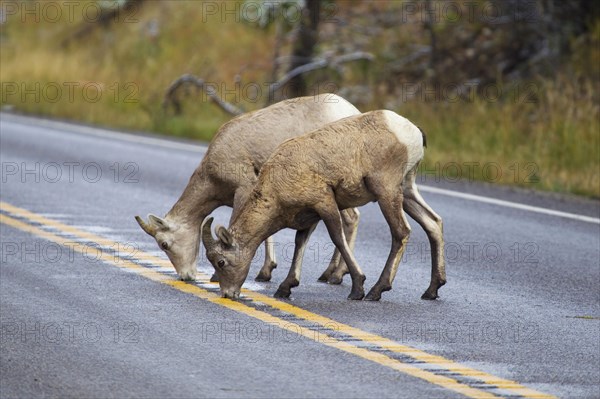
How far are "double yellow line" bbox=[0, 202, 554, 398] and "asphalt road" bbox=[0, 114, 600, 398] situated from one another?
17 millimetres

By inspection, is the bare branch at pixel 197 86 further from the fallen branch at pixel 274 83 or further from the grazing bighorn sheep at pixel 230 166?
the grazing bighorn sheep at pixel 230 166

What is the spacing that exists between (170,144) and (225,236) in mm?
10202

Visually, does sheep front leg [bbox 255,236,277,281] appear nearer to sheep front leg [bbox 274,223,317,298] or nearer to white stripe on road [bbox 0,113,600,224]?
sheep front leg [bbox 274,223,317,298]

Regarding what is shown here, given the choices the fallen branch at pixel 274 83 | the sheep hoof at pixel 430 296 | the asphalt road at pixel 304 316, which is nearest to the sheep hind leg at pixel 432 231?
the sheep hoof at pixel 430 296

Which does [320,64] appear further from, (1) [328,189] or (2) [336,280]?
(1) [328,189]

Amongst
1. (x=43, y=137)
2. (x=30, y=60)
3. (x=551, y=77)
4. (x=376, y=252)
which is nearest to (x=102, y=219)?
(x=376, y=252)

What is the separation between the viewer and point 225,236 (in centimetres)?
870

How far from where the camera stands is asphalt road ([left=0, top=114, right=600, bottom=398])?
697cm

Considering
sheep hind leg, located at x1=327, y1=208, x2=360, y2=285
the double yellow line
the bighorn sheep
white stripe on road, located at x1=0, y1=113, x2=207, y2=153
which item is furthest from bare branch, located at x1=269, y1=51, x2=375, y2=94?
the bighorn sheep

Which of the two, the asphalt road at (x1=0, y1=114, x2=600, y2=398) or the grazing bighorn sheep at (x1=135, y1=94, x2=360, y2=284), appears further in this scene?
the grazing bighorn sheep at (x1=135, y1=94, x2=360, y2=284)

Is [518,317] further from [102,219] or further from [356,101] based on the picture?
[356,101]

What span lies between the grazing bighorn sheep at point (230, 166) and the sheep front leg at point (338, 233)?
2.38 ft

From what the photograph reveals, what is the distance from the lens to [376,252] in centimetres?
1110

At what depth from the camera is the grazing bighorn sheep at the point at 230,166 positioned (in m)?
9.35
